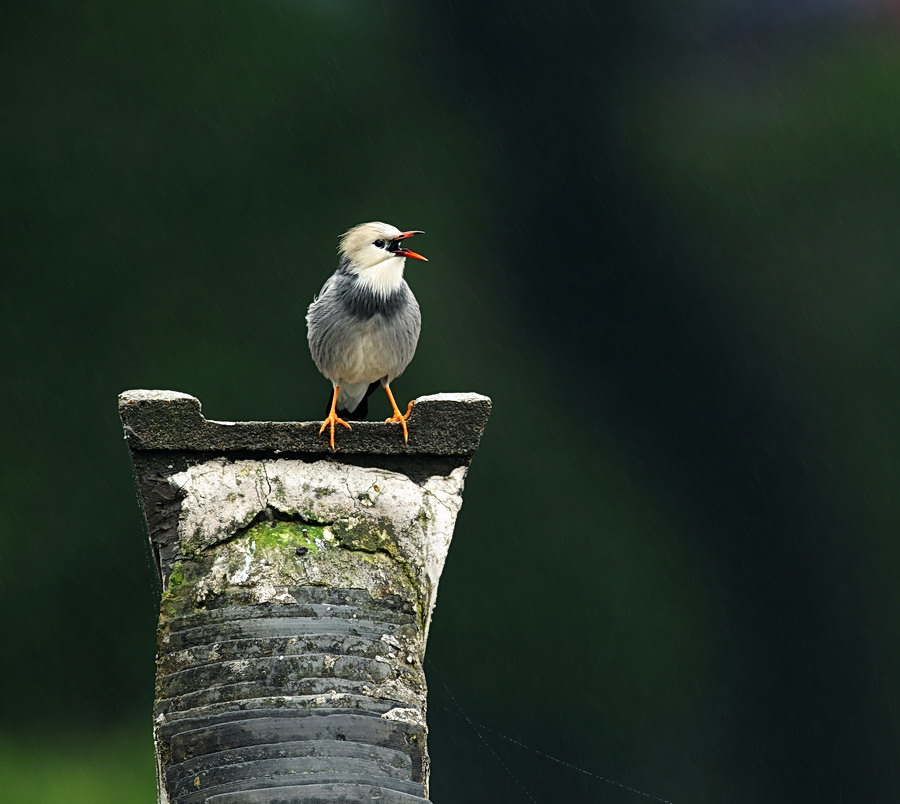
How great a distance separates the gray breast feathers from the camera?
3711mm

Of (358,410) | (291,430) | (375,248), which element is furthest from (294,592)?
(358,410)

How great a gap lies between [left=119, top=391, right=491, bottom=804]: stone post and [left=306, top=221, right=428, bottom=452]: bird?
0.51 metres

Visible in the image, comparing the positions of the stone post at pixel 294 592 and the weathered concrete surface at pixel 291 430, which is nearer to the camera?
the stone post at pixel 294 592

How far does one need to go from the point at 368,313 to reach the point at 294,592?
1.00 m

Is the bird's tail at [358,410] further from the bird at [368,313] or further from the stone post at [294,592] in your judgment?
the stone post at [294,592]

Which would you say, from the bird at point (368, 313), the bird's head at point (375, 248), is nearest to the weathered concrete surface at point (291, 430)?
the bird at point (368, 313)

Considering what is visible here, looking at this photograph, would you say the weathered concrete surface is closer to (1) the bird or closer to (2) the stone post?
(2) the stone post

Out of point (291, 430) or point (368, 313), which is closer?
point (291, 430)

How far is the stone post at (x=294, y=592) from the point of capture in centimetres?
265

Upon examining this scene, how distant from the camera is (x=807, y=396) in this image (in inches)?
404

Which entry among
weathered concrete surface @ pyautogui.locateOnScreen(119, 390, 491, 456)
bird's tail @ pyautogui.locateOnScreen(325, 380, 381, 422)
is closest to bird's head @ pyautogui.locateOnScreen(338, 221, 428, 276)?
bird's tail @ pyautogui.locateOnScreen(325, 380, 381, 422)

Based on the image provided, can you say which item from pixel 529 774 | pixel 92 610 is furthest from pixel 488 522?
pixel 92 610

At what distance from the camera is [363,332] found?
371 cm

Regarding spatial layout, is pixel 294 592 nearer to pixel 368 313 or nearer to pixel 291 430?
pixel 291 430
